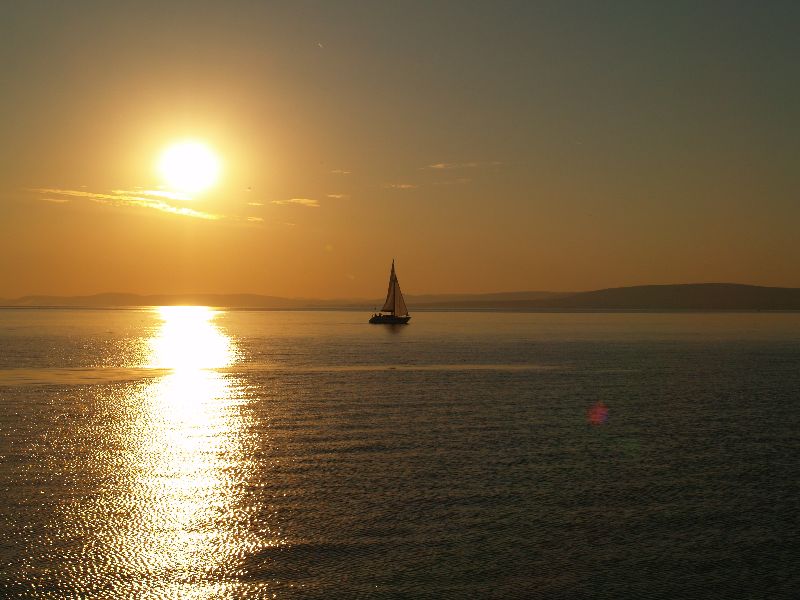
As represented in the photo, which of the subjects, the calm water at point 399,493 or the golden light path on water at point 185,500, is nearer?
the calm water at point 399,493

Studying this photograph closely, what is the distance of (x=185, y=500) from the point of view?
993 inches

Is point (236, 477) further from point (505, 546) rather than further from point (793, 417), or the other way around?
point (793, 417)

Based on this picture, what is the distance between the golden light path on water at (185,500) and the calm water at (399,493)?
0.35 ft

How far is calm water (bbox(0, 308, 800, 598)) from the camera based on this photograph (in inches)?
710

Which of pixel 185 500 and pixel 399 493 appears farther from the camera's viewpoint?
pixel 399 493

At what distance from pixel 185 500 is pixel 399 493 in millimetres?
7416

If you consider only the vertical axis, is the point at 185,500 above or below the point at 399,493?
Result: below

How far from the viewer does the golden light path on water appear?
18.2m

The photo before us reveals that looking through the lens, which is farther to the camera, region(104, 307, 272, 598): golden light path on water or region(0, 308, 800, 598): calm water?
region(104, 307, 272, 598): golden light path on water

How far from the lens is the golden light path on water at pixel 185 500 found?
59.6 ft

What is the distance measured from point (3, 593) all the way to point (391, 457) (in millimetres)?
17700

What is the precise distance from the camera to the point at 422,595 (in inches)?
662

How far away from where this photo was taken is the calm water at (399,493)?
18.0 m

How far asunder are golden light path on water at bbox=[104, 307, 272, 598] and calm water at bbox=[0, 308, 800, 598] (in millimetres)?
108
